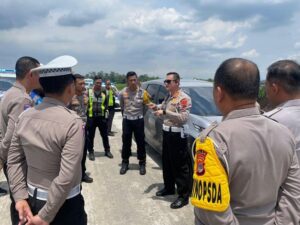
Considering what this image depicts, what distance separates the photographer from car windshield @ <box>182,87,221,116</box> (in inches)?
240

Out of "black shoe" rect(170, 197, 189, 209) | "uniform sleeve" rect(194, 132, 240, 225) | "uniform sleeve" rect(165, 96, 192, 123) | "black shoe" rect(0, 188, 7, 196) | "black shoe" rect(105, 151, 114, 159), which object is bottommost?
"black shoe" rect(105, 151, 114, 159)

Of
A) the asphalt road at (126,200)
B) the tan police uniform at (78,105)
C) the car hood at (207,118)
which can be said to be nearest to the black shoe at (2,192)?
the asphalt road at (126,200)

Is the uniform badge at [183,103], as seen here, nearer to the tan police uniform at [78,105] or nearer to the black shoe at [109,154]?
the tan police uniform at [78,105]

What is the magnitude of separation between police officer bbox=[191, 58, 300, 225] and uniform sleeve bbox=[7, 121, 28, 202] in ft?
4.30

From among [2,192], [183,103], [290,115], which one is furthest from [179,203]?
[290,115]

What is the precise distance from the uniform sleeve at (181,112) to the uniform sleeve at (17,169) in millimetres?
2824

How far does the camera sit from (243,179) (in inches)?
62.7

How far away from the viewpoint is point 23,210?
2.27 m

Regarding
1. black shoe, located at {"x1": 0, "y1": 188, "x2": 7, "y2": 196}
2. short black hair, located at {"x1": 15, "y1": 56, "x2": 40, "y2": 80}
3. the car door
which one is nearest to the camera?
short black hair, located at {"x1": 15, "y1": 56, "x2": 40, "y2": 80}

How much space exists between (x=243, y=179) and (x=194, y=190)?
0.24 m

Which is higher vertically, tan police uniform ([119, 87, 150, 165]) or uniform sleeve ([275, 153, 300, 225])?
uniform sleeve ([275, 153, 300, 225])

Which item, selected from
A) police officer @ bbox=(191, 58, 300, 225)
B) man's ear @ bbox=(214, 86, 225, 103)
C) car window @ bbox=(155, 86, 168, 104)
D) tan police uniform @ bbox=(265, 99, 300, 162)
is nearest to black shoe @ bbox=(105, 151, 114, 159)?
car window @ bbox=(155, 86, 168, 104)

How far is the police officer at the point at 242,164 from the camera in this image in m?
1.55

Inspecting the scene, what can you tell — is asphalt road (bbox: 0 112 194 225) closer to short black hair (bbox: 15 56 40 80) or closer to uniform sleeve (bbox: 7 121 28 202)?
short black hair (bbox: 15 56 40 80)
